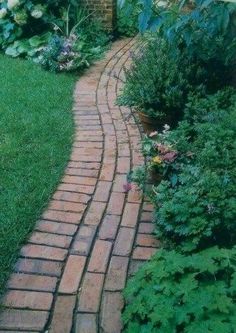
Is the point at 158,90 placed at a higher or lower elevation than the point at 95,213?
higher

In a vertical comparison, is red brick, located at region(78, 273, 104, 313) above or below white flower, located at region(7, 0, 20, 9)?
below

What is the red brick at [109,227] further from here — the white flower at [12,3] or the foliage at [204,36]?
the white flower at [12,3]

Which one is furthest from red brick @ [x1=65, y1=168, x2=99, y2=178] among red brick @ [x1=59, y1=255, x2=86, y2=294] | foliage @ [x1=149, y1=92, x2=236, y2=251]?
red brick @ [x1=59, y1=255, x2=86, y2=294]

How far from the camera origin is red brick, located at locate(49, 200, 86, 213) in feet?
9.45

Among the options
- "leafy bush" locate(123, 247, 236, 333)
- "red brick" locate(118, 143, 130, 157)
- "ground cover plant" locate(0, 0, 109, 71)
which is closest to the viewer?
"leafy bush" locate(123, 247, 236, 333)

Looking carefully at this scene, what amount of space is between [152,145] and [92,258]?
1.08 meters

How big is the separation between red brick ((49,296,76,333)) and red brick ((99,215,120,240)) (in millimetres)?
531

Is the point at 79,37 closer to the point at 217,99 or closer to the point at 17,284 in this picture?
the point at 217,99

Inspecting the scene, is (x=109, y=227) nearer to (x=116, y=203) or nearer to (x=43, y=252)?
(x=116, y=203)

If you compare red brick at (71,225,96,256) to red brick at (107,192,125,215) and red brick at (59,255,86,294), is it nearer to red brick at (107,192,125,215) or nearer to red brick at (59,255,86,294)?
red brick at (59,255,86,294)

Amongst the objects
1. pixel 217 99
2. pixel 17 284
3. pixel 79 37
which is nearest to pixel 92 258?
pixel 17 284

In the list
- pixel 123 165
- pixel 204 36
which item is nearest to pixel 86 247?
pixel 123 165

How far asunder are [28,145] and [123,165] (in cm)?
89

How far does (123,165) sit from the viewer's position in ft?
11.1
